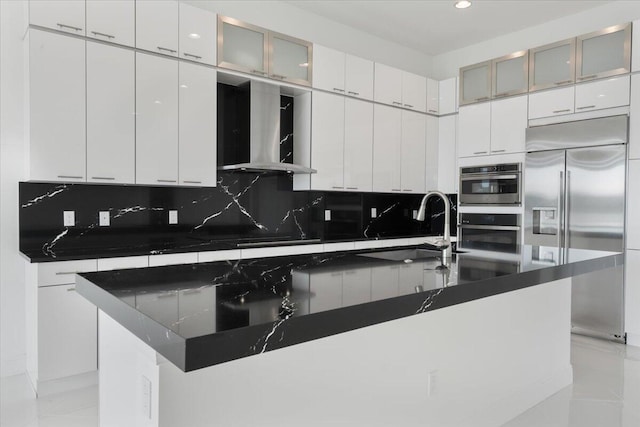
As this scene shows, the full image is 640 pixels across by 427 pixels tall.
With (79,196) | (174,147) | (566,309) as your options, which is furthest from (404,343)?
(79,196)

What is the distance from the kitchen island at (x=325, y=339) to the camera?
3.92ft

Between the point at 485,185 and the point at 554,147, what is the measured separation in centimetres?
82

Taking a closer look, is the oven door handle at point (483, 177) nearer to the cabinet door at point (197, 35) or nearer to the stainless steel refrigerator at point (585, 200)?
the stainless steel refrigerator at point (585, 200)

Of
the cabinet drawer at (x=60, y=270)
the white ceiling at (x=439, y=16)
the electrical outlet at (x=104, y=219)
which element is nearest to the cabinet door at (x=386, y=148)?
the white ceiling at (x=439, y=16)

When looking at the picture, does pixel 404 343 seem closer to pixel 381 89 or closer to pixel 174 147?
pixel 174 147

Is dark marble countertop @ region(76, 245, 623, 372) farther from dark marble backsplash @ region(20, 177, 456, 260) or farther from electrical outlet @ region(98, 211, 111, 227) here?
electrical outlet @ region(98, 211, 111, 227)

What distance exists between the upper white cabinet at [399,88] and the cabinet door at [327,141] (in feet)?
2.00

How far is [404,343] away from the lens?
78.1 inches

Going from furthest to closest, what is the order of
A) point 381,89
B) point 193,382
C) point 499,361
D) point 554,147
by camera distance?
1. point 381,89
2. point 554,147
3. point 499,361
4. point 193,382

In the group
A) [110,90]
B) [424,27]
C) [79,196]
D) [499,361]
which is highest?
[424,27]

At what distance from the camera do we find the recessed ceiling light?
4.56 m

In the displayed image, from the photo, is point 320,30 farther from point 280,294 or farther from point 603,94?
point 280,294

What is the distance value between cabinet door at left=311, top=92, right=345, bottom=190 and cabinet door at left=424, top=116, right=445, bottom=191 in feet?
4.55

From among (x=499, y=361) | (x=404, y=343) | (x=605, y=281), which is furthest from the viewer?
(x=605, y=281)
